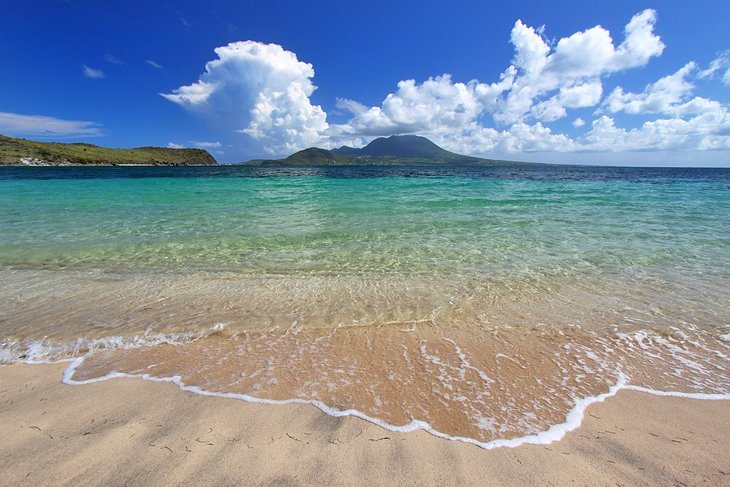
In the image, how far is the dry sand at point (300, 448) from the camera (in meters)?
2.63

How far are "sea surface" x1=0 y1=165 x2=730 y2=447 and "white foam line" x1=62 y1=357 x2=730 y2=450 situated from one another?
28 millimetres

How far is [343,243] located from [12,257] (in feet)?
31.9

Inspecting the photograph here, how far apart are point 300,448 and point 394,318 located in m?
3.16

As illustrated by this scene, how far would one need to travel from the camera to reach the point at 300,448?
114 inches

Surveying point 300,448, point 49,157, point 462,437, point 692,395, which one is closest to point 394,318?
point 462,437

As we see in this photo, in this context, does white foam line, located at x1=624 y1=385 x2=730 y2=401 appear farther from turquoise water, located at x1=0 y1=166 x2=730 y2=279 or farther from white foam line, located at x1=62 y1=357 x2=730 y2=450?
turquoise water, located at x1=0 y1=166 x2=730 y2=279

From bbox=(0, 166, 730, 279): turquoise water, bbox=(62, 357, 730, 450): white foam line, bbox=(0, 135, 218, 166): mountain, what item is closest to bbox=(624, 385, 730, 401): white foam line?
bbox=(62, 357, 730, 450): white foam line

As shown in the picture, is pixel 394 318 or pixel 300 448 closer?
pixel 300 448

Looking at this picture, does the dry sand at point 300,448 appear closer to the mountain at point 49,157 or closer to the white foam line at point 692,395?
the white foam line at point 692,395

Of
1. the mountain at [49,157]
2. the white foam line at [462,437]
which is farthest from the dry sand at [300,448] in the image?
the mountain at [49,157]

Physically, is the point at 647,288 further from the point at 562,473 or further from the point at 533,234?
the point at 562,473

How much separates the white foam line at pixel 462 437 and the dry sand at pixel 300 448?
3.2 inches

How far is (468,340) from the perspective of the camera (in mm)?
5066

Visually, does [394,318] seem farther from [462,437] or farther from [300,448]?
[300,448]
